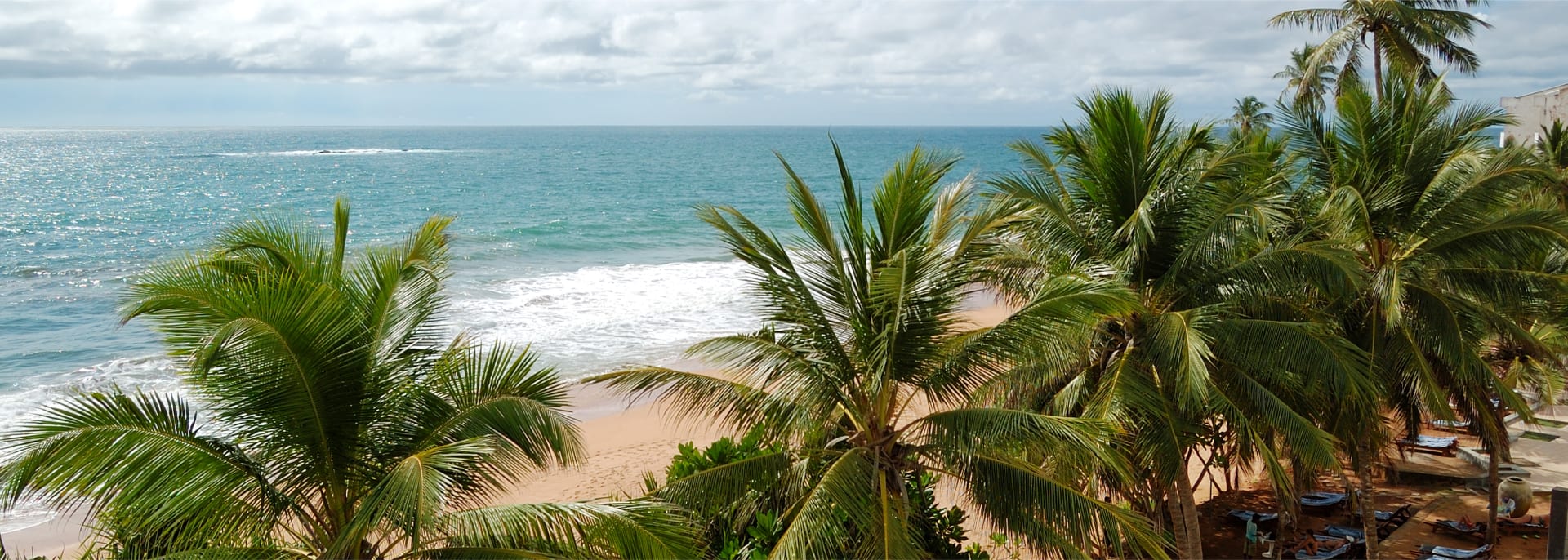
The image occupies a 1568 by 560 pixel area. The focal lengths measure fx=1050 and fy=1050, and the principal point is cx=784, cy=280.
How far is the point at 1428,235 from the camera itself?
10.6 meters

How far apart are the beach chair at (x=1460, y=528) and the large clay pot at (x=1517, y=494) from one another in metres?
0.51

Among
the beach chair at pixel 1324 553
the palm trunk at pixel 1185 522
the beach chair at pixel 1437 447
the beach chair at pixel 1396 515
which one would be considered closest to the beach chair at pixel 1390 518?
the beach chair at pixel 1396 515

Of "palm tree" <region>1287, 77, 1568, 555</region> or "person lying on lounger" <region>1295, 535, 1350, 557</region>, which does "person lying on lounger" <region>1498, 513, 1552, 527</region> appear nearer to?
"person lying on lounger" <region>1295, 535, 1350, 557</region>

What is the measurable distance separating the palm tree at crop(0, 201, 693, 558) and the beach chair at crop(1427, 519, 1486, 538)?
11871mm

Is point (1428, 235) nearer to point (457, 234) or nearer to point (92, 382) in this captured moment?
point (457, 234)

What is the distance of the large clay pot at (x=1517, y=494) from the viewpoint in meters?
13.6

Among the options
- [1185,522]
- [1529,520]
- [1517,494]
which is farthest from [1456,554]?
[1185,522]

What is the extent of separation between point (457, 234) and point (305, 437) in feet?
27.4

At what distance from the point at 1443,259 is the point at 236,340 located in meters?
10.8

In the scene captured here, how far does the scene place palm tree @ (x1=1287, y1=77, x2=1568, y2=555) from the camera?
10.3 m

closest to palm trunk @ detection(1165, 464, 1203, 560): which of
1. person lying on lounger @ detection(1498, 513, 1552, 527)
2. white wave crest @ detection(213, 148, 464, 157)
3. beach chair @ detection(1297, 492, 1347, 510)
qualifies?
beach chair @ detection(1297, 492, 1347, 510)

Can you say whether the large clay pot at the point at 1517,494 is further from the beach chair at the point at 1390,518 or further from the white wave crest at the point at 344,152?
the white wave crest at the point at 344,152

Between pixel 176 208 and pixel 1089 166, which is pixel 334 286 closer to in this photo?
pixel 1089 166

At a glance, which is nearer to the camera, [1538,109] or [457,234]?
[457,234]
